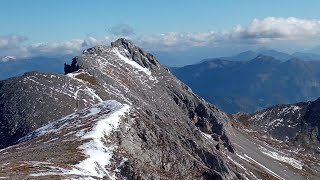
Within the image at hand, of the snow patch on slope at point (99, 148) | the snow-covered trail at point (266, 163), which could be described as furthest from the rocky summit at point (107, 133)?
the snow patch on slope at point (99, 148)

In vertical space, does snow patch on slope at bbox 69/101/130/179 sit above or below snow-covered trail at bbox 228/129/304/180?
above

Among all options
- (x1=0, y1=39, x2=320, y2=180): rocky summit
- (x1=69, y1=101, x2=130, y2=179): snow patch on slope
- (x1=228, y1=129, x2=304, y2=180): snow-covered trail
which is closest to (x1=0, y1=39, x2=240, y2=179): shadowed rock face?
(x1=0, y1=39, x2=320, y2=180): rocky summit

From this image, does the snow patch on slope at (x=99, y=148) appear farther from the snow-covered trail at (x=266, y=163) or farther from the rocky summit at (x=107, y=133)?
the snow-covered trail at (x=266, y=163)

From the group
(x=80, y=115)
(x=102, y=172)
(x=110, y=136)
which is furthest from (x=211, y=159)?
(x=102, y=172)

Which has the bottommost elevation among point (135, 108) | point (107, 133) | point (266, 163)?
point (266, 163)

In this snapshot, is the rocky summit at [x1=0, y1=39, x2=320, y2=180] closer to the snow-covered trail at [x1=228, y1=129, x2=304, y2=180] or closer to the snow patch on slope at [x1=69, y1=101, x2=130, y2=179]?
the snow-covered trail at [x1=228, y1=129, x2=304, y2=180]

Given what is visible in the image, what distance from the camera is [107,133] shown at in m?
67.9

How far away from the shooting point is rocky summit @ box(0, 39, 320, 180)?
59.8 meters

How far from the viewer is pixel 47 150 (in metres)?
64.3

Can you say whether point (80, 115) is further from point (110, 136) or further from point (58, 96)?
point (58, 96)

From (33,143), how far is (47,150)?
981 cm

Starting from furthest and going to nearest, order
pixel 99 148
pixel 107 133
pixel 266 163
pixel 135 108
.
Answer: pixel 266 163, pixel 135 108, pixel 107 133, pixel 99 148

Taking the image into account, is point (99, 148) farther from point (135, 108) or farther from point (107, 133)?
point (135, 108)

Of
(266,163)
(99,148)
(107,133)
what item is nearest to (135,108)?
(107,133)
